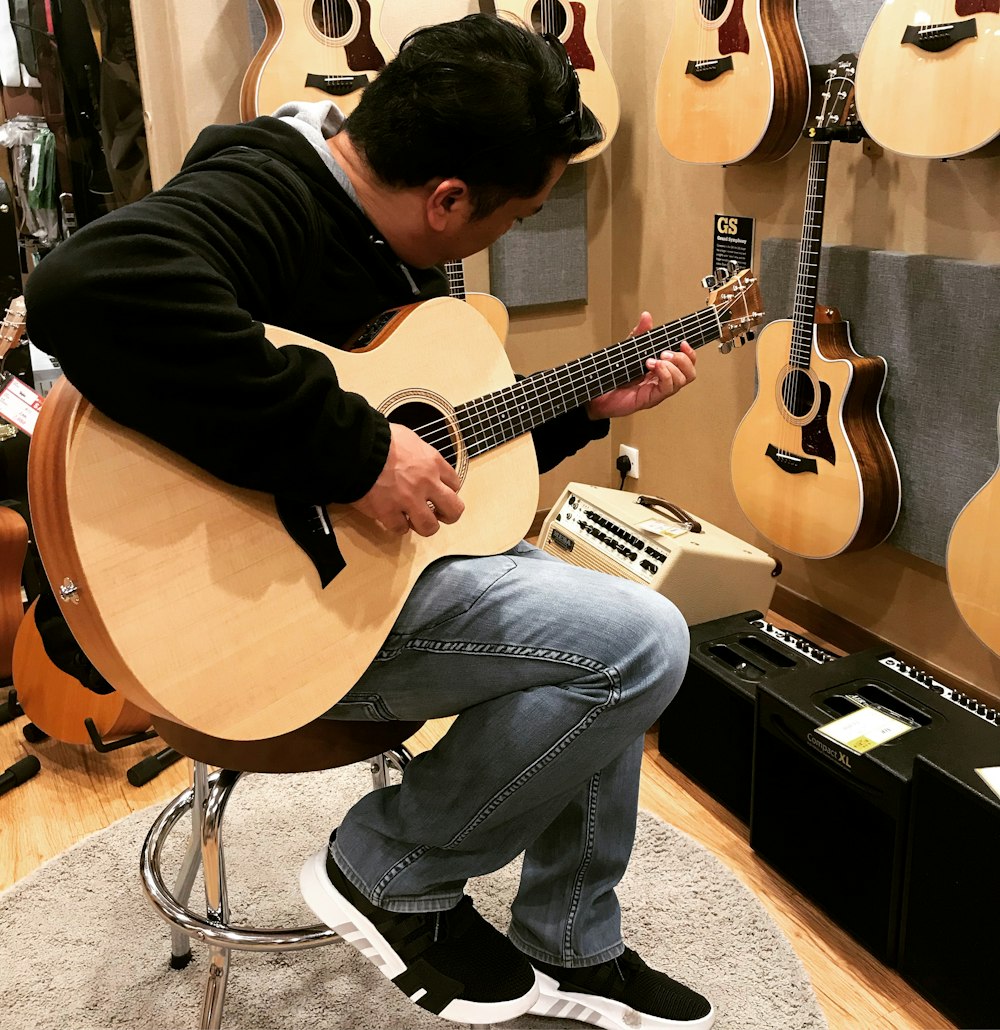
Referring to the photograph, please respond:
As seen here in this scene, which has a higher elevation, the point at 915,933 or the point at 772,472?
the point at 772,472

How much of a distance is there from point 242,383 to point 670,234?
2.06 metres

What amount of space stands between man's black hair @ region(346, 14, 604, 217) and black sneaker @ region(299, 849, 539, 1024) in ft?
2.77

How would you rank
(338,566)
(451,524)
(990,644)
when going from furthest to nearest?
(990,644) → (451,524) → (338,566)

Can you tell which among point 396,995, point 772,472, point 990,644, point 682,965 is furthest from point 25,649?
point 990,644

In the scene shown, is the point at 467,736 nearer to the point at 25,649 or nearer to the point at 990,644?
the point at 990,644

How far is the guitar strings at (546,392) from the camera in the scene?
128 centimetres

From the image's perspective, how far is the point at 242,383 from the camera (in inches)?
39.6

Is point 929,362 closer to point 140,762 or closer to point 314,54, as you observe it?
point 314,54

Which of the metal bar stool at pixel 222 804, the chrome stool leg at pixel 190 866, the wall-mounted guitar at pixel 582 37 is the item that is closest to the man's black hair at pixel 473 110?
the metal bar stool at pixel 222 804

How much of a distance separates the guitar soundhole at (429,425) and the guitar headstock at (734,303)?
595 millimetres

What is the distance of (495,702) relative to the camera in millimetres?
1192

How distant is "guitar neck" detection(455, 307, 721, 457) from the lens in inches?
51.3

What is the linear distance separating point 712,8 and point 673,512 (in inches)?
44.1

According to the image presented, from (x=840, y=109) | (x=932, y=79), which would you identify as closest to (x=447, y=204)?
(x=932, y=79)
